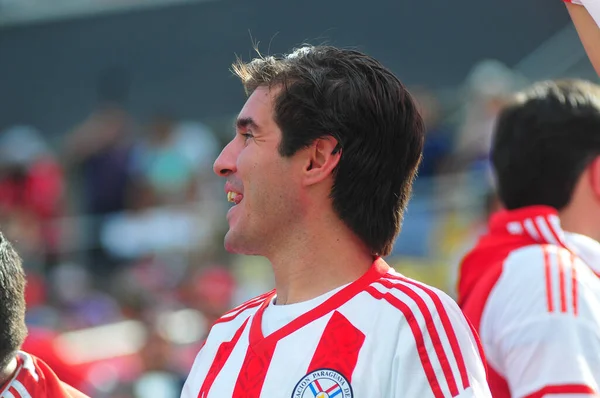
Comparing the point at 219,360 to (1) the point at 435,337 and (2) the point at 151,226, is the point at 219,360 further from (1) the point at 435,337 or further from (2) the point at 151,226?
(2) the point at 151,226

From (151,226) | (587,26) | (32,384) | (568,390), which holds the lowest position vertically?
(151,226)

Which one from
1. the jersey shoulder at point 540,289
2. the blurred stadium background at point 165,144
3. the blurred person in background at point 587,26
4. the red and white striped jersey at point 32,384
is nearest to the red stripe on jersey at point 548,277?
the jersey shoulder at point 540,289

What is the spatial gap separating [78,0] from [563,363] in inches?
463

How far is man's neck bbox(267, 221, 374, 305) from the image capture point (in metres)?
2.56

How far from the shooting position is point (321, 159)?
8.46 feet

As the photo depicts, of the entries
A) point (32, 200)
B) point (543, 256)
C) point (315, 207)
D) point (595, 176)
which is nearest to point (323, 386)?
point (315, 207)

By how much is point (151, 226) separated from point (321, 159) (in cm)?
730

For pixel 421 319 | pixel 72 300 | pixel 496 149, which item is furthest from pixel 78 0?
pixel 421 319

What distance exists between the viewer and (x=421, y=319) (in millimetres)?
2309

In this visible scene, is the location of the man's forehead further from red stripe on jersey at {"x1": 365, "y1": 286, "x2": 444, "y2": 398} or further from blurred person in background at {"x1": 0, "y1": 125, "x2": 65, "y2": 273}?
blurred person in background at {"x1": 0, "y1": 125, "x2": 65, "y2": 273}

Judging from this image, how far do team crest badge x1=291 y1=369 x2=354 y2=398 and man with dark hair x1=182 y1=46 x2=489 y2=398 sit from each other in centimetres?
3

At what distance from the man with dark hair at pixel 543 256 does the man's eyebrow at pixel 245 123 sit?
98cm

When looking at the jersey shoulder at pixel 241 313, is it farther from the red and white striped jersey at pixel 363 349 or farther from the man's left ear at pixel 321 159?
the man's left ear at pixel 321 159

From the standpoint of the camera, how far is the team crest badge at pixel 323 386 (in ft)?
7.47
